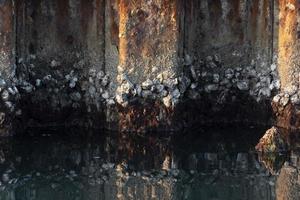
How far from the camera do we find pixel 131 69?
308 inches

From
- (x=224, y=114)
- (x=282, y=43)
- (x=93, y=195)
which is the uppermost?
(x=282, y=43)

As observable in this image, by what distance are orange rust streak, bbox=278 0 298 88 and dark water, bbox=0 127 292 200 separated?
567mm

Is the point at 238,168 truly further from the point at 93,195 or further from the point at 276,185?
the point at 93,195

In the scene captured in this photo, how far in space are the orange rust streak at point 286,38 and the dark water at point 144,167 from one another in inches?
22.3

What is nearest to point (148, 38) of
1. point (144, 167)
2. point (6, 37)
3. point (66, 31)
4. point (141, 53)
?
point (141, 53)

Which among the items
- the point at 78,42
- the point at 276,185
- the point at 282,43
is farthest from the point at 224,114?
the point at 276,185

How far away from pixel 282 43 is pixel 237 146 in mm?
1188

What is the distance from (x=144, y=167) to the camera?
6.74 metres

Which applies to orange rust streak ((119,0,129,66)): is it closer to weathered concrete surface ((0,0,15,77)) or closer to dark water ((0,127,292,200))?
dark water ((0,127,292,200))

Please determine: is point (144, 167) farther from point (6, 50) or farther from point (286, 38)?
point (286, 38)

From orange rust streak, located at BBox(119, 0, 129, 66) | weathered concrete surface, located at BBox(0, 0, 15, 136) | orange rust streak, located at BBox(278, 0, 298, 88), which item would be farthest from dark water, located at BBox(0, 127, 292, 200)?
orange rust streak, located at BBox(119, 0, 129, 66)

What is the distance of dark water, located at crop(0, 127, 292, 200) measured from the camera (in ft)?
20.0

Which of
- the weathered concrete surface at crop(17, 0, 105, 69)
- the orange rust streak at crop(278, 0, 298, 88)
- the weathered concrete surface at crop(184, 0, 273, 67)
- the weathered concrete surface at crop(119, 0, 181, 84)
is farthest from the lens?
the weathered concrete surface at crop(184, 0, 273, 67)

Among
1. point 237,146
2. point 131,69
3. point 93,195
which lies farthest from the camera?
point 131,69
